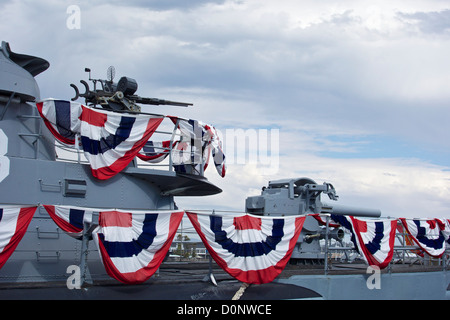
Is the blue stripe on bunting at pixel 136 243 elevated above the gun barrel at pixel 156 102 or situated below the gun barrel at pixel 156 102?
below

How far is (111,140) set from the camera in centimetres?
1235

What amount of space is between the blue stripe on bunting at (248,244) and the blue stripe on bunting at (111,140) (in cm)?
297

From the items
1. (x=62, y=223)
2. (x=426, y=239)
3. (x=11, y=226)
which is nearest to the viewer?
(x=11, y=226)

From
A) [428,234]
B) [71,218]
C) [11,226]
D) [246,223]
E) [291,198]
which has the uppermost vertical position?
[291,198]

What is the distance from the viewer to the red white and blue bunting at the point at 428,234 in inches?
668

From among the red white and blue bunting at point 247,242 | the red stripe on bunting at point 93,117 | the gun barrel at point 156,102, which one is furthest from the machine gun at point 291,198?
the red stripe on bunting at point 93,117

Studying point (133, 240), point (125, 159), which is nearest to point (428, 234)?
point (125, 159)

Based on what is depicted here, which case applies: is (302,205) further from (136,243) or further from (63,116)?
(63,116)

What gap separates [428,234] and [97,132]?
11.7 metres

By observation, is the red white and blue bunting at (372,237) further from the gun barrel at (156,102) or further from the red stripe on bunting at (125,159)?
the gun barrel at (156,102)

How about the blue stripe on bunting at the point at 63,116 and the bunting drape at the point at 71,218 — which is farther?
the blue stripe on bunting at the point at 63,116

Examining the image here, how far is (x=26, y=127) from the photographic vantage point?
12281 millimetres

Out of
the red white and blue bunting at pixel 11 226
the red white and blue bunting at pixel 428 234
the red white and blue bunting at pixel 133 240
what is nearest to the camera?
the red white and blue bunting at pixel 11 226
